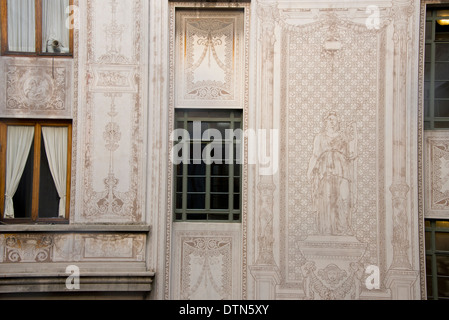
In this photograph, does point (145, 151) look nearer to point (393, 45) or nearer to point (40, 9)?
point (40, 9)

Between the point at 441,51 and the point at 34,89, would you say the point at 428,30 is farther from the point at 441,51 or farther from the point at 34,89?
the point at 34,89

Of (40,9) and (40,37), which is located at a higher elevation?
(40,9)

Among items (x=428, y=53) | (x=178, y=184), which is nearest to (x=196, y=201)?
(x=178, y=184)

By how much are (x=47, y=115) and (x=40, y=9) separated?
5.90ft

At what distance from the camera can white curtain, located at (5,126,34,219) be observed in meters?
6.77

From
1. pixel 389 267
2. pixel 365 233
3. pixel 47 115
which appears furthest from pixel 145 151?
pixel 389 267

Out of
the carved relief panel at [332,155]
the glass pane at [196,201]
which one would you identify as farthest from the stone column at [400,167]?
the glass pane at [196,201]

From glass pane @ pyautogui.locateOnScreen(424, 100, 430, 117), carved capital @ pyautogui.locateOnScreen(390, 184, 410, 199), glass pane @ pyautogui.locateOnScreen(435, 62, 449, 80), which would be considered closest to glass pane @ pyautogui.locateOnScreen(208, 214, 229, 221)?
carved capital @ pyautogui.locateOnScreen(390, 184, 410, 199)

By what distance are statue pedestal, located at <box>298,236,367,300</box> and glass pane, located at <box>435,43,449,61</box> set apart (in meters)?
3.33

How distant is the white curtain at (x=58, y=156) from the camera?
22.4 ft

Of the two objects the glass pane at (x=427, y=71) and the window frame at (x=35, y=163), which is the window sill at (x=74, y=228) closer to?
the window frame at (x=35, y=163)

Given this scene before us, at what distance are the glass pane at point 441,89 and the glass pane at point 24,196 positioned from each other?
6821 mm

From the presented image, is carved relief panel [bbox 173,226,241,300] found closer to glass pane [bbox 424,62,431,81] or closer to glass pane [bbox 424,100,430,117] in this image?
glass pane [bbox 424,100,430,117]

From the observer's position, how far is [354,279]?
6648 millimetres
